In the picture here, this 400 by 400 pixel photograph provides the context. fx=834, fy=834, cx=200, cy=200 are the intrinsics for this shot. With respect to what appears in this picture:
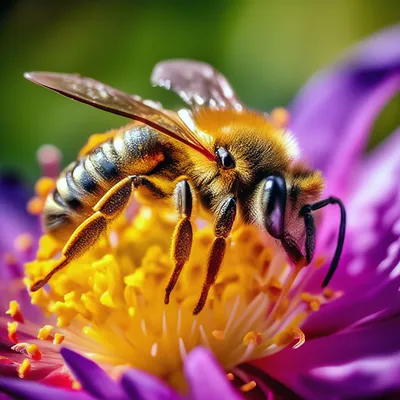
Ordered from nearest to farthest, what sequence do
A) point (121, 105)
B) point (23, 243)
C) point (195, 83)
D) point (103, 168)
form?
1. point (121, 105)
2. point (103, 168)
3. point (195, 83)
4. point (23, 243)

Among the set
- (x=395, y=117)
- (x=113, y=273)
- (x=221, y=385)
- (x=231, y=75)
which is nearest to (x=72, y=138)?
(x=231, y=75)

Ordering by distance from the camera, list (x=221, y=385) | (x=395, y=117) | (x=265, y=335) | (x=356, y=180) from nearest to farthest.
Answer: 1. (x=221, y=385)
2. (x=265, y=335)
3. (x=356, y=180)
4. (x=395, y=117)

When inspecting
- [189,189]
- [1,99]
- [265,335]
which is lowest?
[265,335]

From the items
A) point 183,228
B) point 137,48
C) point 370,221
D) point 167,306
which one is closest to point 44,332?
point 167,306

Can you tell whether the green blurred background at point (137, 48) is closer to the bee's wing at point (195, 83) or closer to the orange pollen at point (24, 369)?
the bee's wing at point (195, 83)

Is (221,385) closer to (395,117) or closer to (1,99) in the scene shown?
(395,117)

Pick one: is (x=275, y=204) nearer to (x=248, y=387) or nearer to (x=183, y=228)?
(x=183, y=228)
